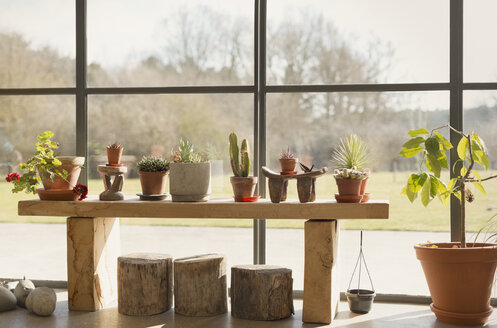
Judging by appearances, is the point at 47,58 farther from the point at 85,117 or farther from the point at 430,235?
the point at 430,235

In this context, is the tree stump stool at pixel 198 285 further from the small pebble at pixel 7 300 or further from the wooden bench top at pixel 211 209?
the small pebble at pixel 7 300

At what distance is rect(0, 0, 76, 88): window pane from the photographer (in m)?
4.84

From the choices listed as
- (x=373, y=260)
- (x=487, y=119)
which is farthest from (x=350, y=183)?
(x=487, y=119)

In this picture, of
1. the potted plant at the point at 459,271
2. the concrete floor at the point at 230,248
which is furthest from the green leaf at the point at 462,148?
the concrete floor at the point at 230,248

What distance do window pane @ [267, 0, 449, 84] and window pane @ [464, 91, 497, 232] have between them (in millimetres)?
256

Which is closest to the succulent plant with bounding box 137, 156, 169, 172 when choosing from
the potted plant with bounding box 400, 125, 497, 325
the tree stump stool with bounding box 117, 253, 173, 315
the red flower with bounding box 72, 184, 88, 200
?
the red flower with bounding box 72, 184, 88, 200

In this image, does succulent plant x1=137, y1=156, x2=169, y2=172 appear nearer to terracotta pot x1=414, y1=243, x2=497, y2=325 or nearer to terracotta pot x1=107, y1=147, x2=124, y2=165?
terracotta pot x1=107, y1=147, x2=124, y2=165

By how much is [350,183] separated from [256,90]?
3.69 ft

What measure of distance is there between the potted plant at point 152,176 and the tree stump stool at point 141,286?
47cm

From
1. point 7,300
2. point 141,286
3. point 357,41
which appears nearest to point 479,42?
point 357,41

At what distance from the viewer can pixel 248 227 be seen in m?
4.63

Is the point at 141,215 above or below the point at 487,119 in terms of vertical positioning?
below

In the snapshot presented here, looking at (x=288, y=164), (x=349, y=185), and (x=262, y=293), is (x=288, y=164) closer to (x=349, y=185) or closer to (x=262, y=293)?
(x=349, y=185)

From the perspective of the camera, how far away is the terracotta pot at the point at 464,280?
3.72 meters
